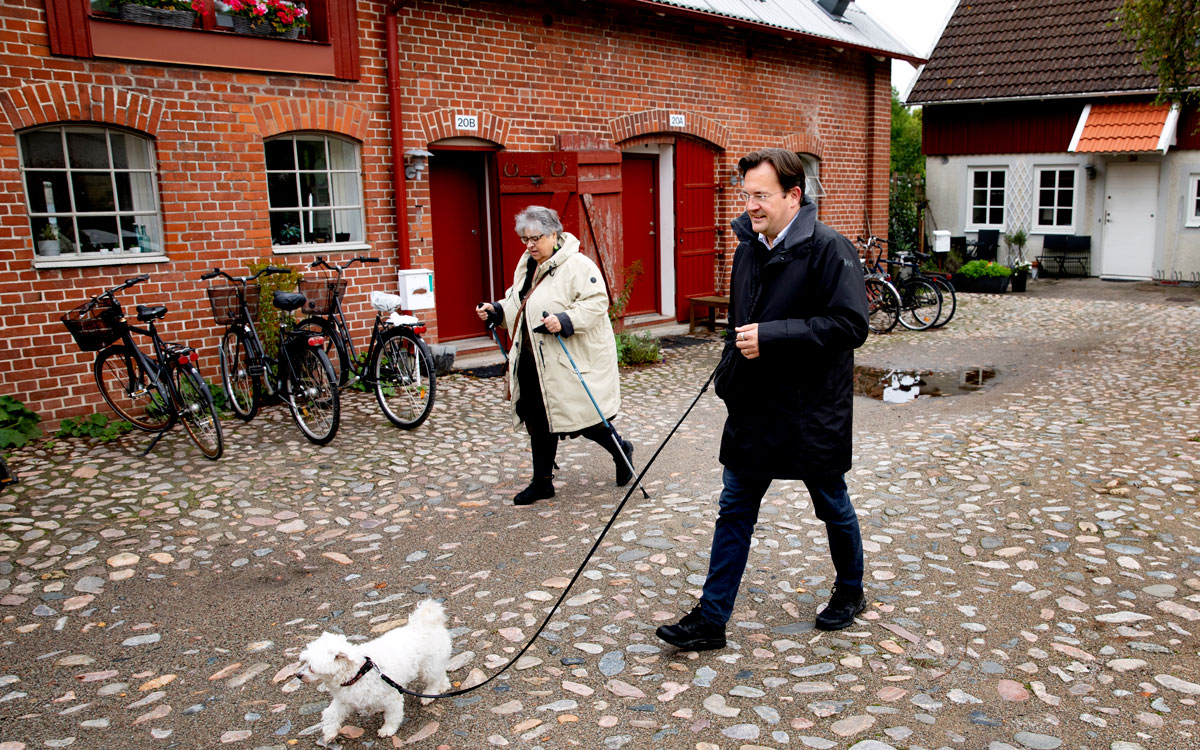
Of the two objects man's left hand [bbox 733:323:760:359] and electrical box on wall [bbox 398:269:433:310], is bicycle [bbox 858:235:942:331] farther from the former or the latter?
man's left hand [bbox 733:323:760:359]

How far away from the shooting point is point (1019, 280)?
1748 centimetres

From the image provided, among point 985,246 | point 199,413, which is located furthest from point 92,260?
point 985,246

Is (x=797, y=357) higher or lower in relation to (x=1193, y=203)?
lower

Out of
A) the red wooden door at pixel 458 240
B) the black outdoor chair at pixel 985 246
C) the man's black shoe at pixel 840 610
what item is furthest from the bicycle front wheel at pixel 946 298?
the man's black shoe at pixel 840 610

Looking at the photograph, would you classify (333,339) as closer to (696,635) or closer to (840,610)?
(696,635)

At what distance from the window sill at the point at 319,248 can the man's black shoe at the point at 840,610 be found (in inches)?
265

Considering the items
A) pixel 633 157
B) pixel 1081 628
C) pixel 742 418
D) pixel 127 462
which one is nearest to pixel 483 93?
pixel 633 157

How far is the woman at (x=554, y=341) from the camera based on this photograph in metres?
5.50

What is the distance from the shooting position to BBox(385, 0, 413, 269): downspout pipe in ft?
30.9

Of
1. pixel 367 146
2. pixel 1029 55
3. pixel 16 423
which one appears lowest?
pixel 16 423

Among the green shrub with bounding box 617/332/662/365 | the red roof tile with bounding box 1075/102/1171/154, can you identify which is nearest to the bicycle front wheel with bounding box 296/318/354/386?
the green shrub with bounding box 617/332/662/365

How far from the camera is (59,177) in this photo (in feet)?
25.3

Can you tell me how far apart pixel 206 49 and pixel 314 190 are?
5.25 ft

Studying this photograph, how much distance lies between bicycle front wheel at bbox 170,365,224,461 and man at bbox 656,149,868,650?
427 cm
